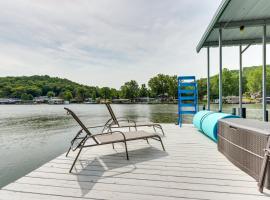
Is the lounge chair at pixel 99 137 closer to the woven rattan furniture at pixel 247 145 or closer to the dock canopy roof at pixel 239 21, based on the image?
the woven rattan furniture at pixel 247 145

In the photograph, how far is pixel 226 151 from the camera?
9.77 ft

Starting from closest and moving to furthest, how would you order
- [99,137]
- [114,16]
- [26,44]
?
[99,137]
[114,16]
[26,44]

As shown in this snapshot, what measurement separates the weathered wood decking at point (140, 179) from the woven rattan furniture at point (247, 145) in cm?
13

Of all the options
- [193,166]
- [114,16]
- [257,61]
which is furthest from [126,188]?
[114,16]

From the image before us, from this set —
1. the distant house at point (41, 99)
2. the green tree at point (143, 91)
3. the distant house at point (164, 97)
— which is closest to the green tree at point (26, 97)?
the distant house at point (41, 99)

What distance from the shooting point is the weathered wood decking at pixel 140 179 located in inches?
75.1

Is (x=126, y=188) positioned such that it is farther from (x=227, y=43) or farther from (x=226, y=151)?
(x=227, y=43)

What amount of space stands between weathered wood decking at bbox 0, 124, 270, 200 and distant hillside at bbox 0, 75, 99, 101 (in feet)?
282

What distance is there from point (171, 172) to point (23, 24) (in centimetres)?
1629

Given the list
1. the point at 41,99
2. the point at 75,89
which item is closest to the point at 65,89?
the point at 75,89

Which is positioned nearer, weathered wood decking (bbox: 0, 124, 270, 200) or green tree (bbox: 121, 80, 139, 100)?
weathered wood decking (bbox: 0, 124, 270, 200)

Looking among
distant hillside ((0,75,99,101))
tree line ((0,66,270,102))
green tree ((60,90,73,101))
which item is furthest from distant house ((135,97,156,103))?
green tree ((60,90,73,101))

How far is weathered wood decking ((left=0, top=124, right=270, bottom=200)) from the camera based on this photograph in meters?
1.91

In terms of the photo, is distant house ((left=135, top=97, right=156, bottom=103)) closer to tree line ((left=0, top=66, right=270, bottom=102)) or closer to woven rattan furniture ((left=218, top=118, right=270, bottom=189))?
tree line ((left=0, top=66, right=270, bottom=102))
